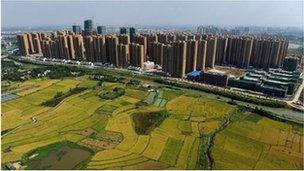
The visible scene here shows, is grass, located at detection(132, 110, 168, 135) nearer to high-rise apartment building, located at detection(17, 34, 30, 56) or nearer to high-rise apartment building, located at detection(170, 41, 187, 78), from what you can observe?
high-rise apartment building, located at detection(170, 41, 187, 78)

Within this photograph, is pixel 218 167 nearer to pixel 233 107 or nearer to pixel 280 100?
pixel 233 107

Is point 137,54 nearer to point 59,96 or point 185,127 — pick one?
point 59,96

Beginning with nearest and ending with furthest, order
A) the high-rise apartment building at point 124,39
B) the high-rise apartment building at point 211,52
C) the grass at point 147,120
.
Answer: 1. the grass at point 147,120
2. the high-rise apartment building at point 211,52
3. the high-rise apartment building at point 124,39

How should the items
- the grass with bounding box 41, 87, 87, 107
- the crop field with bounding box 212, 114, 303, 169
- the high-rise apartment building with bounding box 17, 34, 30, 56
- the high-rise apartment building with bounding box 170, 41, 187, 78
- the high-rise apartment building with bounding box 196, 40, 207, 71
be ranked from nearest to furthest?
the crop field with bounding box 212, 114, 303, 169 < the grass with bounding box 41, 87, 87, 107 < the high-rise apartment building with bounding box 170, 41, 187, 78 < the high-rise apartment building with bounding box 196, 40, 207, 71 < the high-rise apartment building with bounding box 17, 34, 30, 56

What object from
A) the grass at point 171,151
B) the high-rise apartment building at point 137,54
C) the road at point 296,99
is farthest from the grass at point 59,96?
the road at point 296,99

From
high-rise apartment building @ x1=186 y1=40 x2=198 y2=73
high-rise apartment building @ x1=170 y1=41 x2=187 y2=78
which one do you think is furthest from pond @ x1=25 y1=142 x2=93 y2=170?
high-rise apartment building @ x1=186 y1=40 x2=198 y2=73

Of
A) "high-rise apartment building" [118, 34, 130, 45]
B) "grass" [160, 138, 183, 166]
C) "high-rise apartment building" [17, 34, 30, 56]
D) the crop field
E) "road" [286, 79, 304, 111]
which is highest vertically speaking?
"high-rise apartment building" [118, 34, 130, 45]

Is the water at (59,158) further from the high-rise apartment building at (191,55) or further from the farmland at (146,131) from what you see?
the high-rise apartment building at (191,55)

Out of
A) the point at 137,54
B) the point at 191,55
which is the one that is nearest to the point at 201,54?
the point at 191,55
